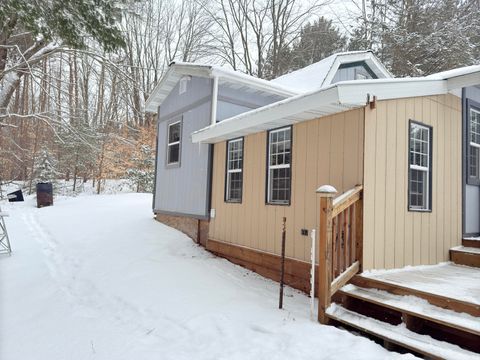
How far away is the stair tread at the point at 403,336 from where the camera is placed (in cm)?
290

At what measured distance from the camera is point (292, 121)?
5285 millimetres

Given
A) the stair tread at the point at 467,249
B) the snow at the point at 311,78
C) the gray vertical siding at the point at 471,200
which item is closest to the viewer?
the stair tread at the point at 467,249

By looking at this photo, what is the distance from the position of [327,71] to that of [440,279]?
7.97m

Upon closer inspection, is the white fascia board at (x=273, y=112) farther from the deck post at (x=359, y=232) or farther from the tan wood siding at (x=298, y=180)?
the deck post at (x=359, y=232)

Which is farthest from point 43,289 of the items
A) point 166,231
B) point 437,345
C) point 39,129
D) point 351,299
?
point 39,129

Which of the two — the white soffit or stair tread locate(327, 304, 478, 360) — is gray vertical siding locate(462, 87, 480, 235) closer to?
the white soffit

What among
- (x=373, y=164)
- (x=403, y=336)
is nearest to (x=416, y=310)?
(x=403, y=336)

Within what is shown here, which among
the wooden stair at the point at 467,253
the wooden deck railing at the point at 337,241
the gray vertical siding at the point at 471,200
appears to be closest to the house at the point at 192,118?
the wooden deck railing at the point at 337,241

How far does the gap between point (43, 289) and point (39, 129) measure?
15.3m

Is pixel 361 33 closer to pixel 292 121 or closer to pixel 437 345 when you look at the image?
pixel 292 121

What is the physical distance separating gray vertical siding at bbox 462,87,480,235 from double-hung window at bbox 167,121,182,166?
6.12 meters

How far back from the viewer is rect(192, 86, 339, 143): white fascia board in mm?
4250

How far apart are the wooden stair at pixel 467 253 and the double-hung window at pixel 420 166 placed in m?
0.89

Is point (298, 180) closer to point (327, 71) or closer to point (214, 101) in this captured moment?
point (214, 101)
